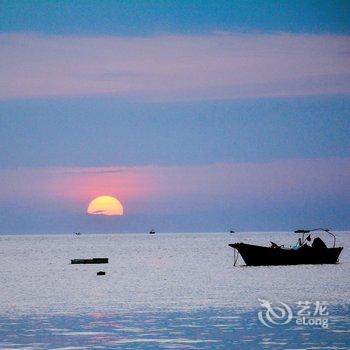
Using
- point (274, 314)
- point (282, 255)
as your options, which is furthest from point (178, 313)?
point (282, 255)

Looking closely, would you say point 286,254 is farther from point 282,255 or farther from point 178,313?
point 178,313

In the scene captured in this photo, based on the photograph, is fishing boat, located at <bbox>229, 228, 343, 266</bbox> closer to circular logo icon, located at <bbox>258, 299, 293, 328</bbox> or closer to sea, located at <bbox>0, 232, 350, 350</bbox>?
sea, located at <bbox>0, 232, 350, 350</bbox>

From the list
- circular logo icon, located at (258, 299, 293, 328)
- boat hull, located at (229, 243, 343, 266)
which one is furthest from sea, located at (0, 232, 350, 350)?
boat hull, located at (229, 243, 343, 266)

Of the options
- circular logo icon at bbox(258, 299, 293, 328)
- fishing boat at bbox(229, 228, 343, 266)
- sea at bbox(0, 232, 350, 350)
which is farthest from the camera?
fishing boat at bbox(229, 228, 343, 266)

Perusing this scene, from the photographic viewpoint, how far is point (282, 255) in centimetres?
10800

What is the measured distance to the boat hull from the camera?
108 m

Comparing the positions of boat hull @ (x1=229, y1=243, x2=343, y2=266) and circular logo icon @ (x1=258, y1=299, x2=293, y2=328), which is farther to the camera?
boat hull @ (x1=229, y1=243, x2=343, y2=266)

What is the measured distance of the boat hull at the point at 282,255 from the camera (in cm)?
10775

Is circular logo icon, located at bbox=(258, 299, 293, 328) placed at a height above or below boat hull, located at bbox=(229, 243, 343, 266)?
below

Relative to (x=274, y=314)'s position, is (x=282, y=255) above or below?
above

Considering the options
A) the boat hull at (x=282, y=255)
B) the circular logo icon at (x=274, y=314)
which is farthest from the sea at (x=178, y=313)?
the boat hull at (x=282, y=255)

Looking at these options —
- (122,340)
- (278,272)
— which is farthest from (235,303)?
(278,272)

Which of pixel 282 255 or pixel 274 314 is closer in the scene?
pixel 274 314

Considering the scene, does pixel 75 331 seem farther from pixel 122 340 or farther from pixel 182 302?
pixel 182 302
